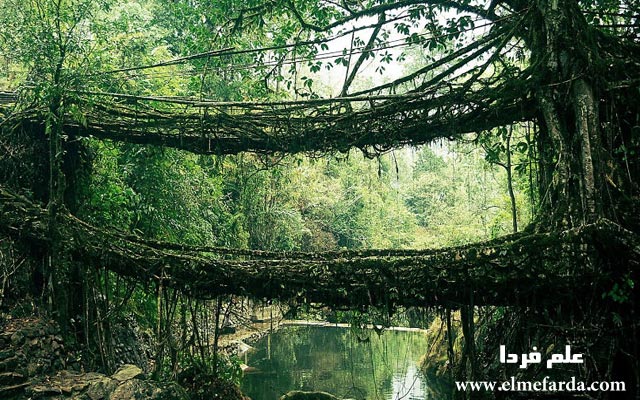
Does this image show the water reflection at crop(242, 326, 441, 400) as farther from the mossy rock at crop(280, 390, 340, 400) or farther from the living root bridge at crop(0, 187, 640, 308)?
the living root bridge at crop(0, 187, 640, 308)

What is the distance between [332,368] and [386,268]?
27.1 ft

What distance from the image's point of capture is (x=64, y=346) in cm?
509

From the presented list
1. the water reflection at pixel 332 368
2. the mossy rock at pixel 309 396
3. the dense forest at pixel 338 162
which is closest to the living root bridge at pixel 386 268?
the dense forest at pixel 338 162

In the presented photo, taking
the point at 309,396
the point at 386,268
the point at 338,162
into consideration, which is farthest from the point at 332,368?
the point at 386,268

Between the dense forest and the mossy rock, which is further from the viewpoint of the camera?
the mossy rock

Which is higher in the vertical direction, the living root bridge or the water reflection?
the living root bridge

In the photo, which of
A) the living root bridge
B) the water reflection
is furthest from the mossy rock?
the living root bridge

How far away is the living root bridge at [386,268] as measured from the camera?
332 centimetres

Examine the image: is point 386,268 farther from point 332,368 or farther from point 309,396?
point 332,368

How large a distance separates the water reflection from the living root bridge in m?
3.68

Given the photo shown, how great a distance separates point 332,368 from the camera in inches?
453

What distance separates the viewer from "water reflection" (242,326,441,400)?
376 inches

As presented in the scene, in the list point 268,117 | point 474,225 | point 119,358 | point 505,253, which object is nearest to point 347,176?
point 474,225

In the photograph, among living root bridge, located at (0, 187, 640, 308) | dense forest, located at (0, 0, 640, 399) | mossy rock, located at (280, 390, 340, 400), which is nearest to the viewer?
living root bridge, located at (0, 187, 640, 308)
